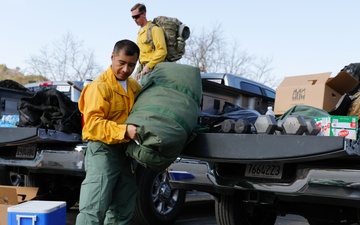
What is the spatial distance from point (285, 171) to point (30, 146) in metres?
2.91

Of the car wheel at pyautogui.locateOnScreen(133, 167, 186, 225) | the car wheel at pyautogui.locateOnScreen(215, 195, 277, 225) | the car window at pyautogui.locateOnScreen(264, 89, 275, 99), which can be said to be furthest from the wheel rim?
the car window at pyautogui.locateOnScreen(264, 89, 275, 99)

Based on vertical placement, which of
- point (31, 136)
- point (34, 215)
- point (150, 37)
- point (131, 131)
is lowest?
point (34, 215)

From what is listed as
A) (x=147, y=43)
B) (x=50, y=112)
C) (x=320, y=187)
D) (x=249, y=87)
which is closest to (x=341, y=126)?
(x=320, y=187)

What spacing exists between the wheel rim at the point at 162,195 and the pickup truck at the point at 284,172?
1.06 m

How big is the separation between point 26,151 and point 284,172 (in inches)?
116

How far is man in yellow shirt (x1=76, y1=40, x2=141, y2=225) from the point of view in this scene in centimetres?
354

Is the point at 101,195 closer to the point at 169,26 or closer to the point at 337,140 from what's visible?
the point at 337,140

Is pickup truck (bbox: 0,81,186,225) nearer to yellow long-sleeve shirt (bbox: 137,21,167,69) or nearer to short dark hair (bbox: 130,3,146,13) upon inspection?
yellow long-sleeve shirt (bbox: 137,21,167,69)

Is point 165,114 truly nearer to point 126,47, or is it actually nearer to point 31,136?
point 126,47

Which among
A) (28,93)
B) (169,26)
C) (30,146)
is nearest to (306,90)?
(169,26)

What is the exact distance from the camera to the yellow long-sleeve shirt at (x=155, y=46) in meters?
5.56

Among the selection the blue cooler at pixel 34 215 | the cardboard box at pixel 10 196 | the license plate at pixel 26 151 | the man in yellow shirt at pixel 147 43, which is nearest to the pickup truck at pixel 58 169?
the license plate at pixel 26 151

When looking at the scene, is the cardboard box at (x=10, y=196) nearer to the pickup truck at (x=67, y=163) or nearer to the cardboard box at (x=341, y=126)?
the pickup truck at (x=67, y=163)

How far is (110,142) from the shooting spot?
139 inches
